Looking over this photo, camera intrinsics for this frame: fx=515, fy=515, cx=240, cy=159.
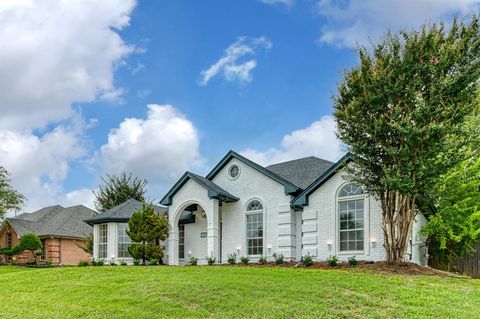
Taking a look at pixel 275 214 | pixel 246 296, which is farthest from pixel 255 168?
pixel 246 296

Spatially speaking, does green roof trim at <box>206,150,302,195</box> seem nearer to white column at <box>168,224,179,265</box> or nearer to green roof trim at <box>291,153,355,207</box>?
green roof trim at <box>291,153,355,207</box>

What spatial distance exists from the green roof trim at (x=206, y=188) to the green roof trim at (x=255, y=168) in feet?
2.20

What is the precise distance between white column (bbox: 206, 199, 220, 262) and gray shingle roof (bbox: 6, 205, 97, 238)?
17.3 m

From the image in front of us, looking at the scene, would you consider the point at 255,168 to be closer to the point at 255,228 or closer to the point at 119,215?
the point at 255,228

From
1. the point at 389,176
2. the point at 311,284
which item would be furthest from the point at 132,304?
the point at 389,176

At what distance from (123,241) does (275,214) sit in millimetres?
8893

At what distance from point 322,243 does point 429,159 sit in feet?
21.3

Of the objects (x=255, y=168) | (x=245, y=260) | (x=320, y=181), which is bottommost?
(x=245, y=260)

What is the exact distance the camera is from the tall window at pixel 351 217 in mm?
21450

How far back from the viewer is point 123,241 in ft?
90.6

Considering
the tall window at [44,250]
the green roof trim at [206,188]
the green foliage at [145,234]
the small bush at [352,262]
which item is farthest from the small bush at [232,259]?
the tall window at [44,250]

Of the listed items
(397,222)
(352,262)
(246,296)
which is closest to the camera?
(246,296)

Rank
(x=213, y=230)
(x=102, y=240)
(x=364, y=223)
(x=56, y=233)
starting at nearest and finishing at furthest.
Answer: (x=364, y=223)
(x=213, y=230)
(x=102, y=240)
(x=56, y=233)

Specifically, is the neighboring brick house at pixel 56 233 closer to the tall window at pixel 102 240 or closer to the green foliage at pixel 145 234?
the tall window at pixel 102 240
